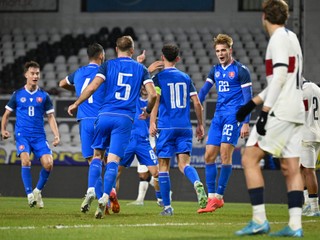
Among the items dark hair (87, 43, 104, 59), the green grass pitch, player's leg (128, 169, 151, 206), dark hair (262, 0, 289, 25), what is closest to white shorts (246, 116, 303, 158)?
the green grass pitch

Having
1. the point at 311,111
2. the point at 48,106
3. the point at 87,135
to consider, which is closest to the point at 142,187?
the point at 48,106

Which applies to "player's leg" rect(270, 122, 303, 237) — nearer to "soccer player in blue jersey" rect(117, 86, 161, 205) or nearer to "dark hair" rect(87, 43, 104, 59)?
"dark hair" rect(87, 43, 104, 59)

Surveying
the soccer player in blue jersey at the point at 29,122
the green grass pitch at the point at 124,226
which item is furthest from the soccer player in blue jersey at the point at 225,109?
the soccer player in blue jersey at the point at 29,122

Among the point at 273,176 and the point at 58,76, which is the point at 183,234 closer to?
the point at 273,176

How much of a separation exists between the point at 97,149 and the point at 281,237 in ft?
11.8

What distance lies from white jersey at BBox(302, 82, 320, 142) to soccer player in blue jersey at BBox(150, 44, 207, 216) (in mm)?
1627

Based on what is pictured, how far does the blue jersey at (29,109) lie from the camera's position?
14281 millimetres

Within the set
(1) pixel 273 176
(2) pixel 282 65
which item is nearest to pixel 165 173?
(2) pixel 282 65

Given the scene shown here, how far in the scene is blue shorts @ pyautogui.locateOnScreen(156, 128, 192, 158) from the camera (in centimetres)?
1148

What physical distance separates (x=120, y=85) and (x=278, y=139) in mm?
3038

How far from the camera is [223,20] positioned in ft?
95.5

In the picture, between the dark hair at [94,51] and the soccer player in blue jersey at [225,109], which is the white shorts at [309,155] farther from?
the dark hair at [94,51]

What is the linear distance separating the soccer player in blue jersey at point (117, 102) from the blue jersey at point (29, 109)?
3.96 meters

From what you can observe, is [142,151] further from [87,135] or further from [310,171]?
[310,171]
